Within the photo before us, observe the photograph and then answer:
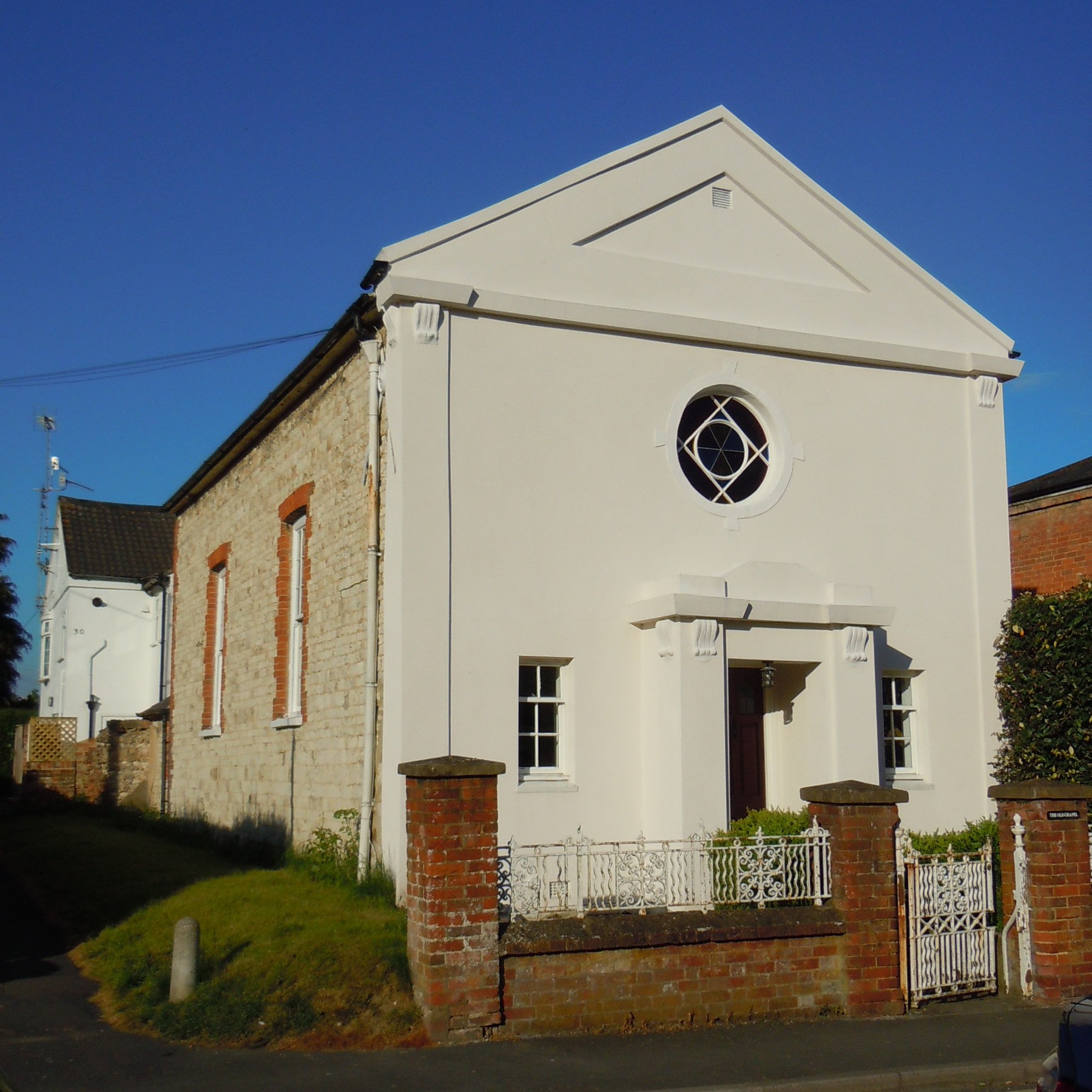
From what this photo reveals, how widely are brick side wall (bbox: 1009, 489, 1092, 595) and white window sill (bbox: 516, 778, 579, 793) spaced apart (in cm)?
843

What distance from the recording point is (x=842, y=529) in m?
13.5

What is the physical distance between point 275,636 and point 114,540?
72.2 feet

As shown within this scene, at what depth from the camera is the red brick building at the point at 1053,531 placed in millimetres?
16719

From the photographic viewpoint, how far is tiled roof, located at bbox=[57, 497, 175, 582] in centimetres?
3403

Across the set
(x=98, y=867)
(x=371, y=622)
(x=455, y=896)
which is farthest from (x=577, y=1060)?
(x=98, y=867)

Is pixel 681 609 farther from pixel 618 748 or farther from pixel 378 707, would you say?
pixel 378 707

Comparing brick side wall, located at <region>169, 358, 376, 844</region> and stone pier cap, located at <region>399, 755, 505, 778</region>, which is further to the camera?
brick side wall, located at <region>169, 358, 376, 844</region>

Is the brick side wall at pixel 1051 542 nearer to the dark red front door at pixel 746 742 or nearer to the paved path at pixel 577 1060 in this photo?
the dark red front door at pixel 746 742

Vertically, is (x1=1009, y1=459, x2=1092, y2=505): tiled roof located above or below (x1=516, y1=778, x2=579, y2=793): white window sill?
above

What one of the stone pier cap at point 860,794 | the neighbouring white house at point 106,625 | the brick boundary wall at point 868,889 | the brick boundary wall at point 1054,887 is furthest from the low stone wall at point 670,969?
the neighbouring white house at point 106,625

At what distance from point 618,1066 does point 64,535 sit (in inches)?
1217

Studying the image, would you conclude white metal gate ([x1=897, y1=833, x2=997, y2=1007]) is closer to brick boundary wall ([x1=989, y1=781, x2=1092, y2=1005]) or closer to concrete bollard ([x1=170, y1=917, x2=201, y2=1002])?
brick boundary wall ([x1=989, y1=781, x2=1092, y2=1005])

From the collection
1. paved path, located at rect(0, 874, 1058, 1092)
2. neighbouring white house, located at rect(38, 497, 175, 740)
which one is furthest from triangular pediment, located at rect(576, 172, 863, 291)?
neighbouring white house, located at rect(38, 497, 175, 740)

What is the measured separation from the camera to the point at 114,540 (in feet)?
117
